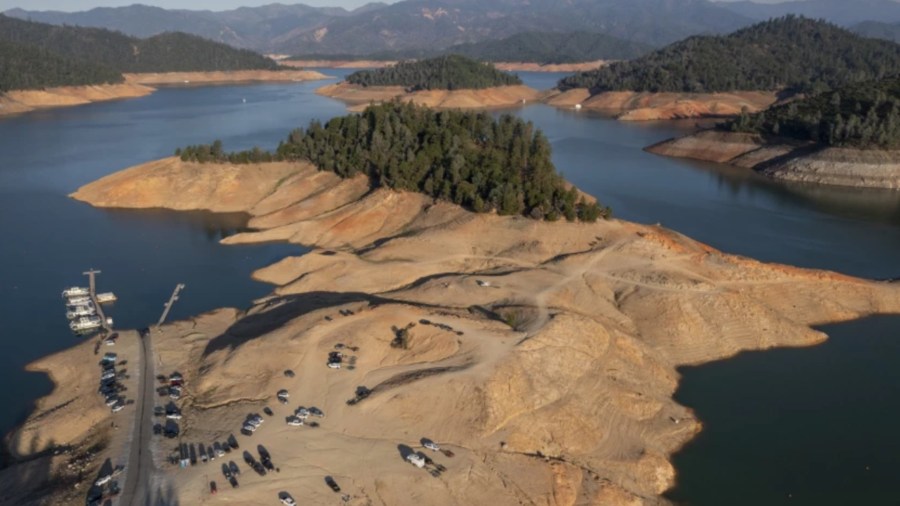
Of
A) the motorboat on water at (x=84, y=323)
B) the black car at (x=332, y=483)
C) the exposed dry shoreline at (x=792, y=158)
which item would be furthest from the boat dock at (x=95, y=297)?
the exposed dry shoreline at (x=792, y=158)

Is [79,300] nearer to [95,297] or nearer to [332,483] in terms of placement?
[95,297]

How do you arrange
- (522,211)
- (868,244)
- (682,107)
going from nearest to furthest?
(522,211) → (868,244) → (682,107)

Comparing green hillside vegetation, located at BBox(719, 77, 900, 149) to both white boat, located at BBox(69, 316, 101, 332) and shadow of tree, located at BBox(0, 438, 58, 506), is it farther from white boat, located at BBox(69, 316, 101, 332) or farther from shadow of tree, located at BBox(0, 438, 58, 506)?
shadow of tree, located at BBox(0, 438, 58, 506)

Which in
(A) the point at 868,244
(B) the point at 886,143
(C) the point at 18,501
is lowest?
(C) the point at 18,501

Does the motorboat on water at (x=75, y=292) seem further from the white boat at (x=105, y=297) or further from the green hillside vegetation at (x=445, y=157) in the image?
the green hillside vegetation at (x=445, y=157)

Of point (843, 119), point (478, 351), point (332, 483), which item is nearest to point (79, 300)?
point (332, 483)

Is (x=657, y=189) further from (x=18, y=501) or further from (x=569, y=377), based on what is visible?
(x=18, y=501)

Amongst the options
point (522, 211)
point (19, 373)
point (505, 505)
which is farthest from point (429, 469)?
point (522, 211)
